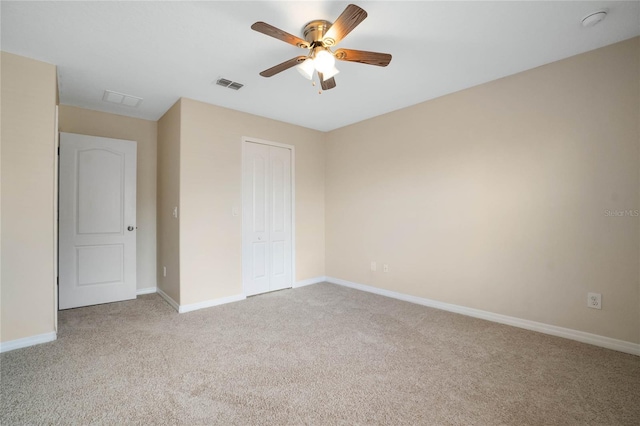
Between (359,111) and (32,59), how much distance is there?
3402 millimetres

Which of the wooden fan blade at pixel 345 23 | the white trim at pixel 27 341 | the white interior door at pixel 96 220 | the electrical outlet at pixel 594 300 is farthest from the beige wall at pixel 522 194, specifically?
the white trim at pixel 27 341

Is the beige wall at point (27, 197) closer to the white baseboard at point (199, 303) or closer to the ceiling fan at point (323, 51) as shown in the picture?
the white baseboard at point (199, 303)

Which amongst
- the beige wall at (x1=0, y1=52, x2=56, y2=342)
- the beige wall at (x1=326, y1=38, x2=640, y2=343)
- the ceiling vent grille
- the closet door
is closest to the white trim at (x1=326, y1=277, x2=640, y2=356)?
the beige wall at (x1=326, y1=38, x2=640, y2=343)

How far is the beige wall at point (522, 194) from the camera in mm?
2418

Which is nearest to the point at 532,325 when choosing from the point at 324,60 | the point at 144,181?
the point at 324,60

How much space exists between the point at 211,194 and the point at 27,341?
2.13 metres

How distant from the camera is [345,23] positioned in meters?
1.81

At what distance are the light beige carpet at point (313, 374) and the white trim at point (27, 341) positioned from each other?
9 centimetres

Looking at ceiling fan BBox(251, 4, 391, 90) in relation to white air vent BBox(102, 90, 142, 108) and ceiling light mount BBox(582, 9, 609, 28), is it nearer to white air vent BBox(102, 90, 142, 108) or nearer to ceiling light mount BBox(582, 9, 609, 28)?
ceiling light mount BBox(582, 9, 609, 28)

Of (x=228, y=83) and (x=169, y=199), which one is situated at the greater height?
(x=228, y=83)

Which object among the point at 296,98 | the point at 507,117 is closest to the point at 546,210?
the point at 507,117

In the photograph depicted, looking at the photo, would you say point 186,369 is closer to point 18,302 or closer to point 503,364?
point 18,302

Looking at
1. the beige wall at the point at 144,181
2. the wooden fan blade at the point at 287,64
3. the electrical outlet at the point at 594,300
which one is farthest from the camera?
the beige wall at the point at 144,181

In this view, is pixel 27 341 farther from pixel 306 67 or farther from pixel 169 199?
pixel 306 67
